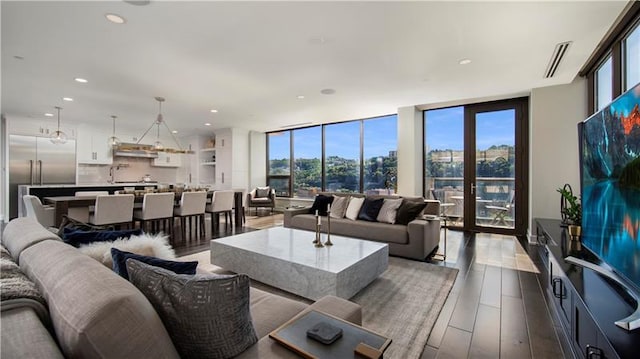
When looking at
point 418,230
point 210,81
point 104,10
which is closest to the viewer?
point 104,10

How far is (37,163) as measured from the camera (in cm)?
670

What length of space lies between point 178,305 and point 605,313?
6.18 ft

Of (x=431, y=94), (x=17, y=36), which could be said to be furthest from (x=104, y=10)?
(x=431, y=94)

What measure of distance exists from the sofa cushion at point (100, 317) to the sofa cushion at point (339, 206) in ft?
12.9

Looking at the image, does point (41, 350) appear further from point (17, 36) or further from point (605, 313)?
point (17, 36)

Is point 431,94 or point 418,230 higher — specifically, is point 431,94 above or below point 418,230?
above

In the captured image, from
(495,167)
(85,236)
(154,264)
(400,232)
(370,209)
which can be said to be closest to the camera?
(154,264)

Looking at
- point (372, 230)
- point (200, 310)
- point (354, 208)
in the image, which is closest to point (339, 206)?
point (354, 208)

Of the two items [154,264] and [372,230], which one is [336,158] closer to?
[372,230]

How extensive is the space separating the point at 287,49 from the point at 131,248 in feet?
8.22

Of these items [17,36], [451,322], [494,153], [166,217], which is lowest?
[451,322]

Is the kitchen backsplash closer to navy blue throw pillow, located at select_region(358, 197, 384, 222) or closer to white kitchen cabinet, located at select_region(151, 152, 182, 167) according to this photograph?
white kitchen cabinet, located at select_region(151, 152, 182, 167)

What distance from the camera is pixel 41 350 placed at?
25.6 inches

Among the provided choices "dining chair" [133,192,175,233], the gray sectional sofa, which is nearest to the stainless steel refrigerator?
"dining chair" [133,192,175,233]
